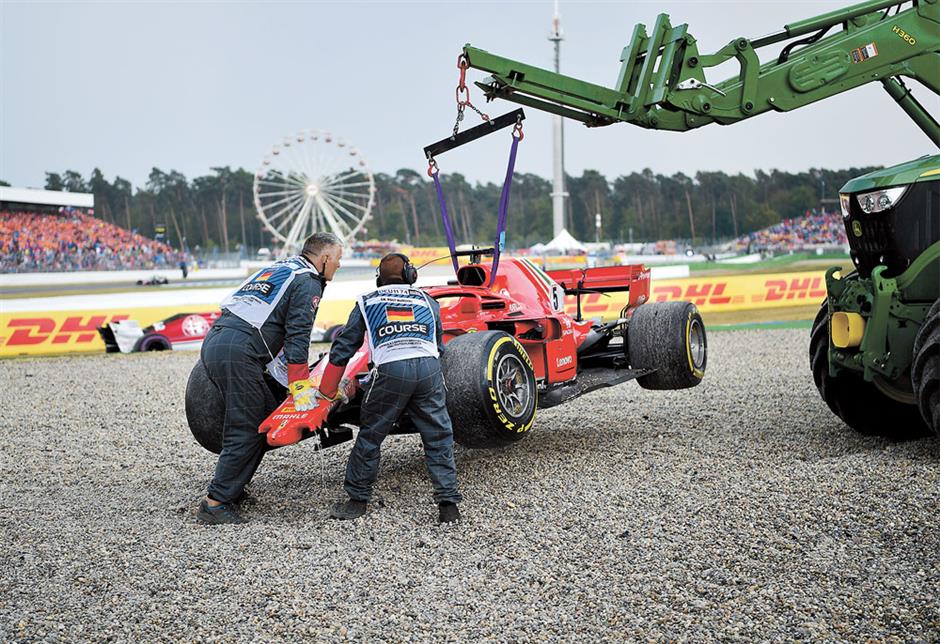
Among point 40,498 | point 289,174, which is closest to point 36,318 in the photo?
point 40,498

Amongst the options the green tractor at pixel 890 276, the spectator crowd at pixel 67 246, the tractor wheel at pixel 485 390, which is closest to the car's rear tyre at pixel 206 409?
the tractor wheel at pixel 485 390

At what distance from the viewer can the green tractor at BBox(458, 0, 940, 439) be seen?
6.32m

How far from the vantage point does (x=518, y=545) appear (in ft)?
16.4

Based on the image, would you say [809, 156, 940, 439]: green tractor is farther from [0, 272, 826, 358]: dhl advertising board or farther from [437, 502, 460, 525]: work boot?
[0, 272, 826, 358]: dhl advertising board

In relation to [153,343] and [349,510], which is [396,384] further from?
[153,343]

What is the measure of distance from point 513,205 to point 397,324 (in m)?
80.0

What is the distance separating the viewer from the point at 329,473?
7.26 metres

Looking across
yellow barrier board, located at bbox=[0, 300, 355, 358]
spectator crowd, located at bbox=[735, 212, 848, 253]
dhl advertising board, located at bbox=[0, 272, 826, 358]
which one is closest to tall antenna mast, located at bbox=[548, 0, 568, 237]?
spectator crowd, located at bbox=[735, 212, 848, 253]

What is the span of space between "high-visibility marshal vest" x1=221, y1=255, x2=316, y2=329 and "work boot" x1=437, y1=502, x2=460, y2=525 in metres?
1.67

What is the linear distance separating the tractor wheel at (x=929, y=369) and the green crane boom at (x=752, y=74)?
2.56 metres

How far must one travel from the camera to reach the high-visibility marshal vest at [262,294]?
5.79 meters

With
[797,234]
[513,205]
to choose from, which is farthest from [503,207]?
[513,205]

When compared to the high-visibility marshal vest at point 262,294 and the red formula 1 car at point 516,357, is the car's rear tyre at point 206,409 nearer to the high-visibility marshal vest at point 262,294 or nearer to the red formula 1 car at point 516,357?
the red formula 1 car at point 516,357

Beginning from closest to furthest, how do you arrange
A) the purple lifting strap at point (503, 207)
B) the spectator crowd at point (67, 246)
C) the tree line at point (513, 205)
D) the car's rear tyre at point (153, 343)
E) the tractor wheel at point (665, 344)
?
the purple lifting strap at point (503, 207), the tractor wheel at point (665, 344), the car's rear tyre at point (153, 343), the spectator crowd at point (67, 246), the tree line at point (513, 205)
